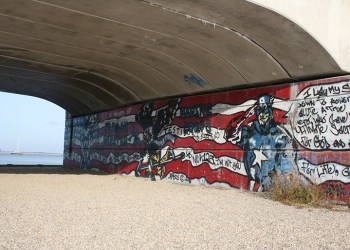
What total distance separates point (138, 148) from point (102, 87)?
4.26 m

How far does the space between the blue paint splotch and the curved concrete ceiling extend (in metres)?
0.05

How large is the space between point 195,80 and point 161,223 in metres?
9.54

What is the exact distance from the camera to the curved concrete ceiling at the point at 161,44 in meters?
10.7

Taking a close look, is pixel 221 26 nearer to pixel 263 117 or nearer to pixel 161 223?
pixel 263 117

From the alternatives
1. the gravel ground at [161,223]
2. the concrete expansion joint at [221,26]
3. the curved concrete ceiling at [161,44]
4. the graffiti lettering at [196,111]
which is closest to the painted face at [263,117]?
the curved concrete ceiling at [161,44]

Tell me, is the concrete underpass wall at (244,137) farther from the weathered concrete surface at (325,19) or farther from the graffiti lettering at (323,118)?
the weathered concrete surface at (325,19)

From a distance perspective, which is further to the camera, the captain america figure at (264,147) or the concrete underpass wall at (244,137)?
the captain america figure at (264,147)

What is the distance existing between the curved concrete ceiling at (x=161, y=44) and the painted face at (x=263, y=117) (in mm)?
1266

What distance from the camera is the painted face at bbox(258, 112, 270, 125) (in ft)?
45.5

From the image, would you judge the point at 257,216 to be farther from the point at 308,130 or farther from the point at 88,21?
the point at 88,21

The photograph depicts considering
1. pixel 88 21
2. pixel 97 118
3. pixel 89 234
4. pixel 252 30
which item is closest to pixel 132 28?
pixel 88 21

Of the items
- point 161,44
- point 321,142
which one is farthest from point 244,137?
Result: point 161,44

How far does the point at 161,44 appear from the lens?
1366 cm

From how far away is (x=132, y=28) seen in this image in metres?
12.2
